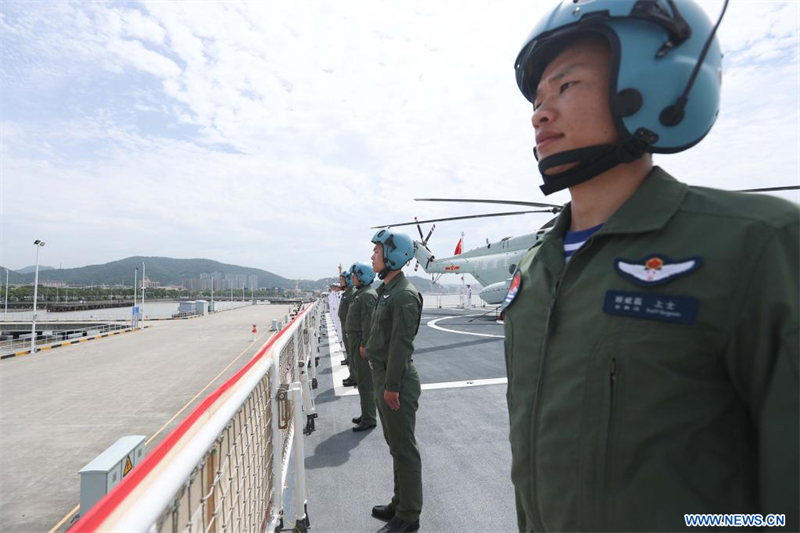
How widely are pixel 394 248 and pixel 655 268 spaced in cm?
360

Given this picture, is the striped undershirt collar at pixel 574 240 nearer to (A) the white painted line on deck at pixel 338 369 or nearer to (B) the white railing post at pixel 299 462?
(B) the white railing post at pixel 299 462

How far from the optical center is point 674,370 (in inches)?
33.1

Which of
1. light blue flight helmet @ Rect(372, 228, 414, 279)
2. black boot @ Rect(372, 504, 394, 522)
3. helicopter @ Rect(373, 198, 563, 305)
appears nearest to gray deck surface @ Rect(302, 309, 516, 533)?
black boot @ Rect(372, 504, 394, 522)

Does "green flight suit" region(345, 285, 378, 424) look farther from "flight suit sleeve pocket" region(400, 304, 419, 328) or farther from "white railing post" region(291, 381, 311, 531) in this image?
"white railing post" region(291, 381, 311, 531)

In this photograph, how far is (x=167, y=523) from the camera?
3.77ft

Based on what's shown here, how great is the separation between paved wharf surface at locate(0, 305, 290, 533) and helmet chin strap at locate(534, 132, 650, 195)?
691 centimetres

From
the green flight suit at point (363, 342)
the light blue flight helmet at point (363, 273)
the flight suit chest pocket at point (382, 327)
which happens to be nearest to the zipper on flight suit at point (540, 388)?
the flight suit chest pocket at point (382, 327)

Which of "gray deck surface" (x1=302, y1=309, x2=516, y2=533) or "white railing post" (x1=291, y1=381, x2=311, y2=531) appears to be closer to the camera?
"white railing post" (x1=291, y1=381, x2=311, y2=531)

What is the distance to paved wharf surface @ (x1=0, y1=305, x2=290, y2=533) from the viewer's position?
5961 mm

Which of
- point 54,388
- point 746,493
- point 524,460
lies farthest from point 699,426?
point 54,388

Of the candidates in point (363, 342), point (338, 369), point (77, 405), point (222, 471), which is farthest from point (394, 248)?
point (77, 405)

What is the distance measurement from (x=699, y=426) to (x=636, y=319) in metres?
0.24

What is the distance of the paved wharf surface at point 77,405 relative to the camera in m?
5.96

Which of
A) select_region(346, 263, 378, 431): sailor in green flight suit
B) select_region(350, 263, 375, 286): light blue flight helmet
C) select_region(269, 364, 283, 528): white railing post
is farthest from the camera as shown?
select_region(350, 263, 375, 286): light blue flight helmet
